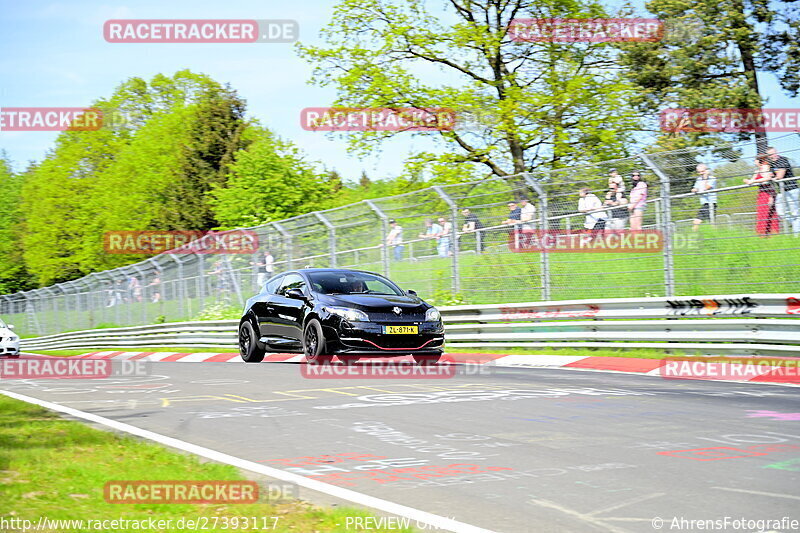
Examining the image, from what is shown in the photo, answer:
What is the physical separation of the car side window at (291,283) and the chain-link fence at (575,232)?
3.67 metres

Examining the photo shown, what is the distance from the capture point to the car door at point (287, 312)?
50.1 feet

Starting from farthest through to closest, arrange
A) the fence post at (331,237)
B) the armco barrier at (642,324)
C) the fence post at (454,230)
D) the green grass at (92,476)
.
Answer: the fence post at (331,237), the fence post at (454,230), the armco barrier at (642,324), the green grass at (92,476)

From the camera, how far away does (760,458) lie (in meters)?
6.31

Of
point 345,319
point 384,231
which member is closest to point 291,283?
point 345,319

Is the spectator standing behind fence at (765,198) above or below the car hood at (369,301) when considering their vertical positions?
above

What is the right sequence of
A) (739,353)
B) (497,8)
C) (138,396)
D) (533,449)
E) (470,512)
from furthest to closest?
(497,8) < (739,353) < (138,396) < (533,449) < (470,512)

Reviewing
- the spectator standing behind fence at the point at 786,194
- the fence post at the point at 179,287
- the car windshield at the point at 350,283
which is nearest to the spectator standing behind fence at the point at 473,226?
the car windshield at the point at 350,283

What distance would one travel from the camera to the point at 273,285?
664 inches

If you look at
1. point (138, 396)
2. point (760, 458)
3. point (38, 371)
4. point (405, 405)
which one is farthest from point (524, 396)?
point (38, 371)

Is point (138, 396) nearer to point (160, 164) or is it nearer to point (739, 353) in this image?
point (739, 353)

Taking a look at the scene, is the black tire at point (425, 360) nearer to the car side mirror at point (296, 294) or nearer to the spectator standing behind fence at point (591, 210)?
the car side mirror at point (296, 294)

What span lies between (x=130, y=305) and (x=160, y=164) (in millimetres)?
35465

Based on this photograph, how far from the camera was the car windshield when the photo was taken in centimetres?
1526

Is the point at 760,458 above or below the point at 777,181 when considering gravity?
below
